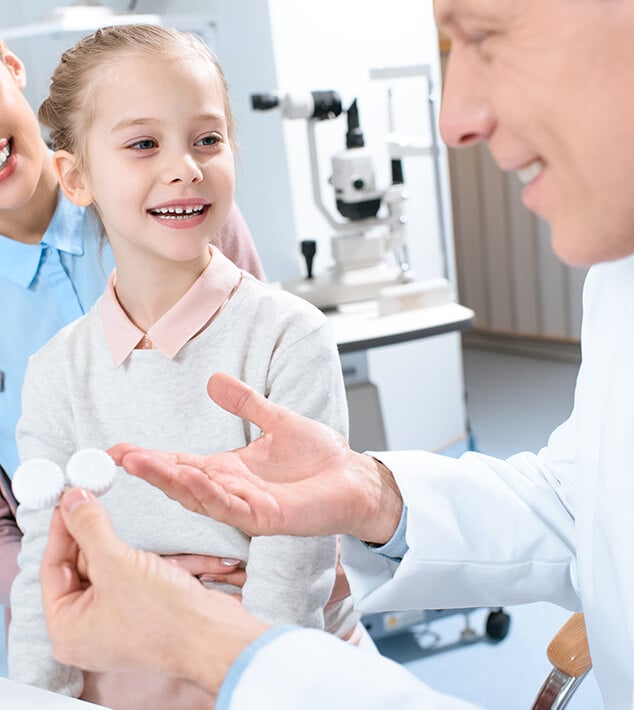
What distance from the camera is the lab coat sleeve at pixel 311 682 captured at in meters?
0.66

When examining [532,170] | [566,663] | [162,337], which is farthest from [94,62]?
[566,663]

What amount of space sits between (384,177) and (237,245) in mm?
1846

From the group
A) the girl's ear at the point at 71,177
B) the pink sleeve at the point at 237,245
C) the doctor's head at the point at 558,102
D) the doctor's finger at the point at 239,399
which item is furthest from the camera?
the pink sleeve at the point at 237,245

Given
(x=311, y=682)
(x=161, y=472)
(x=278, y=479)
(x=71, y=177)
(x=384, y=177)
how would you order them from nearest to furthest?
(x=311, y=682), (x=161, y=472), (x=278, y=479), (x=71, y=177), (x=384, y=177)

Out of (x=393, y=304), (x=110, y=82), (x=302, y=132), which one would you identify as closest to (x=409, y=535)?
(x=110, y=82)

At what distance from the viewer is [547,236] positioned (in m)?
4.22

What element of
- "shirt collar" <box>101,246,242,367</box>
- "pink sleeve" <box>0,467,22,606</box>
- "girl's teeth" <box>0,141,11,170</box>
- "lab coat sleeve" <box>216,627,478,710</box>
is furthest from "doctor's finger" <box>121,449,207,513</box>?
"girl's teeth" <box>0,141,11,170</box>

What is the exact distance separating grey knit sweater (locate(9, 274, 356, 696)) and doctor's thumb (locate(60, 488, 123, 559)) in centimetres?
30

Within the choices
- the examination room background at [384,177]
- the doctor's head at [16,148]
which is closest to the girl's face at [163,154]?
the doctor's head at [16,148]

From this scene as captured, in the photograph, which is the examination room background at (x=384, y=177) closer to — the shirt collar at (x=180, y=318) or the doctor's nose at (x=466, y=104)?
the shirt collar at (x=180, y=318)

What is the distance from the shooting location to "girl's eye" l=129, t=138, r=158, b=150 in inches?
43.8

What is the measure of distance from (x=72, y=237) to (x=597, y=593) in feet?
2.98

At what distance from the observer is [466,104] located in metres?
0.75

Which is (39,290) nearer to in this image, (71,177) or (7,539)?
(71,177)
